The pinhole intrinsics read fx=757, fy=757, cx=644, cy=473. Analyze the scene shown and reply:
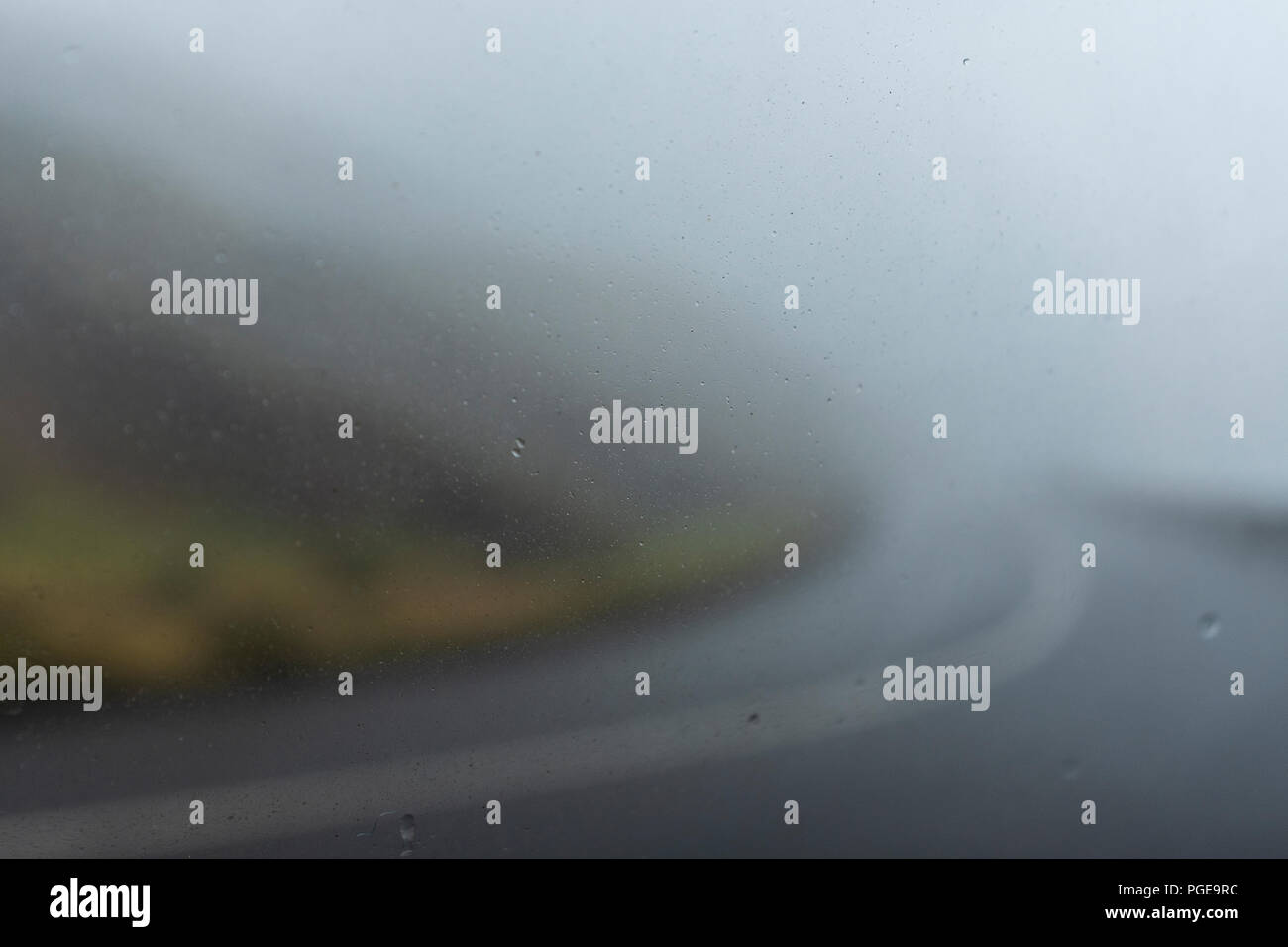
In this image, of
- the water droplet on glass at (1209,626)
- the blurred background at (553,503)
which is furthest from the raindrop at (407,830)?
the water droplet on glass at (1209,626)

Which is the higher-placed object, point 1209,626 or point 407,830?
point 1209,626

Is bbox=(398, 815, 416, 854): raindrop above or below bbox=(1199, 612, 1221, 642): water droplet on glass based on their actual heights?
below

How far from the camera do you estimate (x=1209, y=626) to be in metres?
1.49

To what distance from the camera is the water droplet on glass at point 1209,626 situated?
149cm

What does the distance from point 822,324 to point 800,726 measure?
79 cm

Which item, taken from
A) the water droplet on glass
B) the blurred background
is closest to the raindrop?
the blurred background

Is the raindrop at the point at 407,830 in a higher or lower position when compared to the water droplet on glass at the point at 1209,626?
lower

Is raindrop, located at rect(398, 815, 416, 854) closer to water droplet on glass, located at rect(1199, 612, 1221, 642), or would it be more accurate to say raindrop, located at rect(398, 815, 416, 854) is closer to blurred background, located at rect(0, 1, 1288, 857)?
blurred background, located at rect(0, 1, 1288, 857)

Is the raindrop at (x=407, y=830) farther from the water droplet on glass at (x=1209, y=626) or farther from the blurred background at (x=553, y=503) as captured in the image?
the water droplet on glass at (x=1209, y=626)

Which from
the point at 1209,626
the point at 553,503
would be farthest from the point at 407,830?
the point at 1209,626

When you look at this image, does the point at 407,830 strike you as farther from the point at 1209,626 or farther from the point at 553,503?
the point at 1209,626

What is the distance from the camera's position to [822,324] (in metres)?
1.48

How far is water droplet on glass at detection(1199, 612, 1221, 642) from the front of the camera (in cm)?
149

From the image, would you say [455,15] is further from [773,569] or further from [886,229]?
[773,569]
